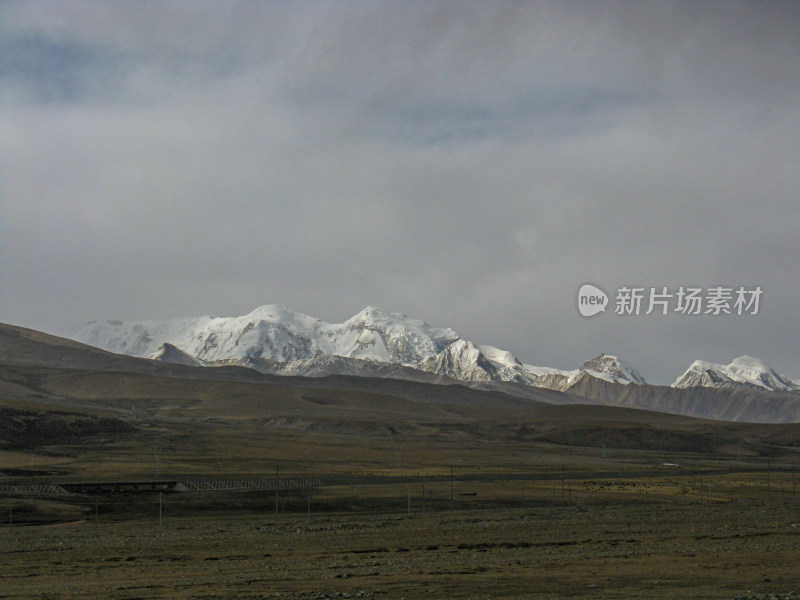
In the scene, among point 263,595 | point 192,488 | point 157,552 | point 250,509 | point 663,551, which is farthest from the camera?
point 192,488

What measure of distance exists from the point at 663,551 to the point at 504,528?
58.8ft

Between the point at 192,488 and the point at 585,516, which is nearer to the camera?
the point at 585,516

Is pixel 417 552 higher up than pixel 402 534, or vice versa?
Answer: pixel 417 552

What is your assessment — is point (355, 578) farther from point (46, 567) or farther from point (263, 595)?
point (46, 567)

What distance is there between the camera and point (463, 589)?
104 ft

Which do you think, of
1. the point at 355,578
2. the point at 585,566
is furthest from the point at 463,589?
the point at 585,566

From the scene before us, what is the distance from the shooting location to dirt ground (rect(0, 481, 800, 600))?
3269cm

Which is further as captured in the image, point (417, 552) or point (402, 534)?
point (402, 534)

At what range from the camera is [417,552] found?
46.0 meters

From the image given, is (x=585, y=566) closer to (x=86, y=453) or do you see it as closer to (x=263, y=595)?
(x=263, y=595)

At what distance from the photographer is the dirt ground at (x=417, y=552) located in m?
32.7

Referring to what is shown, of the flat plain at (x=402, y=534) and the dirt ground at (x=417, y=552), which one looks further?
the flat plain at (x=402, y=534)

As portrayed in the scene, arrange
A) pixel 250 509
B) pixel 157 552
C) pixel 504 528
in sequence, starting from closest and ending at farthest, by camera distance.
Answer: pixel 157 552 → pixel 504 528 → pixel 250 509

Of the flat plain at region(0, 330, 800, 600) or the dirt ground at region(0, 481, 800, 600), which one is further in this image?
the flat plain at region(0, 330, 800, 600)
